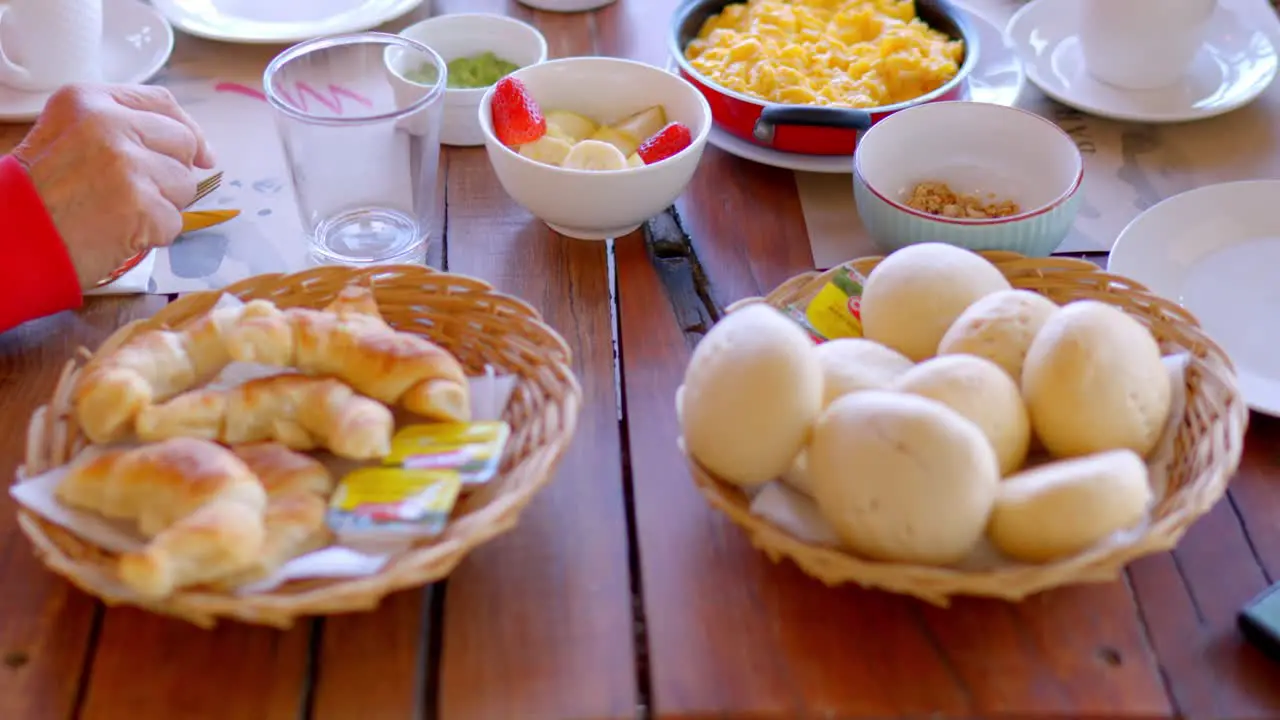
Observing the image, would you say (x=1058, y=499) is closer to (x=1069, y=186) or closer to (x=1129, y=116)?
(x=1069, y=186)

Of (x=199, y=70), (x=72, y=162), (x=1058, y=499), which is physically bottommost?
(x=199, y=70)

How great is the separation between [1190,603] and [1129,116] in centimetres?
61

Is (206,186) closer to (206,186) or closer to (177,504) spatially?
(206,186)

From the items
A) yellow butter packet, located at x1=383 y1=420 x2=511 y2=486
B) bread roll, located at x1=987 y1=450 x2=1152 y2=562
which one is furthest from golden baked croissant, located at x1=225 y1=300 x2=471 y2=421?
bread roll, located at x1=987 y1=450 x2=1152 y2=562

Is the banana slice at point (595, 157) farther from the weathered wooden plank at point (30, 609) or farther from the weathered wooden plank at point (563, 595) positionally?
the weathered wooden plank at point (30, 609)

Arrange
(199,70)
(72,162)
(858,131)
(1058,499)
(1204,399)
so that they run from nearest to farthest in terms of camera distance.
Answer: (1058,499), (1204,399), (72,162), (858,131), (199,70)

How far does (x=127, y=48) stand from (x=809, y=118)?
2.50 ft

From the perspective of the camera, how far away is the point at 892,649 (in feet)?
2.21

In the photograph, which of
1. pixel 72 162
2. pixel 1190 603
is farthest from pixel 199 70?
pixel 1190 603

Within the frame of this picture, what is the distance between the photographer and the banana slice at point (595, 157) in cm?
97

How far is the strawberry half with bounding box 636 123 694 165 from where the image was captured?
3.25 ft

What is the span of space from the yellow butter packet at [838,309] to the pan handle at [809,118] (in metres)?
0.23

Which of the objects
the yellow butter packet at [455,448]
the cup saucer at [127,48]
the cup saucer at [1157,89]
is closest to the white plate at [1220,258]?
the cup saucer at [1157,89]

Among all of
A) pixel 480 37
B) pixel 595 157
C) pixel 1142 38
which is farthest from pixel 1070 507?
pixel 480 37
